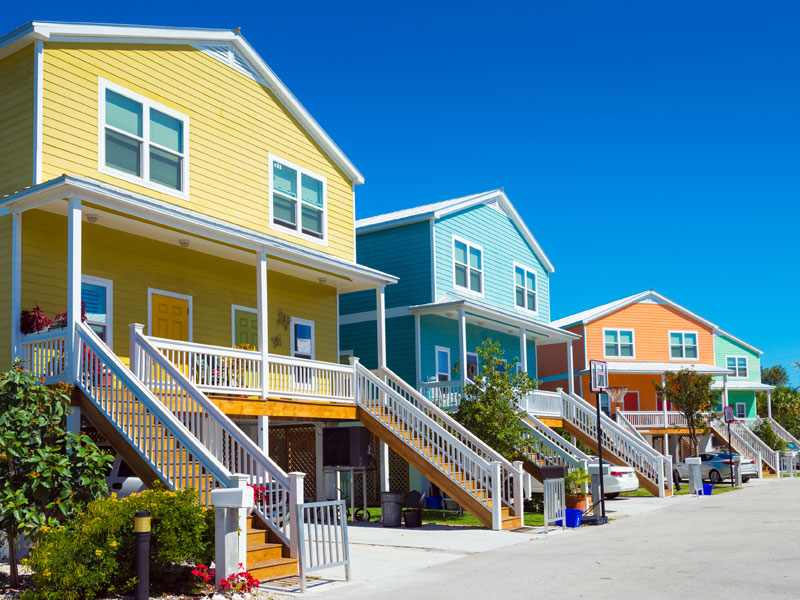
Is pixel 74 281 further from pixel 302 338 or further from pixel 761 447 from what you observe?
pixel 761 447

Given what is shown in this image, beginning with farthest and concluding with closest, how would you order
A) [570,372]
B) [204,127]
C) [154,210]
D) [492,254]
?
[492,254] → [570,372] → [204,127] → [154,210]

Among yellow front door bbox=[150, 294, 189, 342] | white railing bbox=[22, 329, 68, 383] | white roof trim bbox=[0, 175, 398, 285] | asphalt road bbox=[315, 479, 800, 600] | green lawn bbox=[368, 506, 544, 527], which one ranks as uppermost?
white roof trim bbox=[0, 175, 398, 285]

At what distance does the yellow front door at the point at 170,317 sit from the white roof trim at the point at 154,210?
2.01 meters

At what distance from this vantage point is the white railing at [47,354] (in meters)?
14.2

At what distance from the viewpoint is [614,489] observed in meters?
23.8

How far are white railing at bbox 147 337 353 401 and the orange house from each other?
25608 millimetres

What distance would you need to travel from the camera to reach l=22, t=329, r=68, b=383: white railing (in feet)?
46.6

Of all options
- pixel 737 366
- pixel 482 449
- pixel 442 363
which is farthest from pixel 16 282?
pixel 737 366

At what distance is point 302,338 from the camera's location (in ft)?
74.3

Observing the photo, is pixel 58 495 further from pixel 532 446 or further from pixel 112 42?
pixel 532 446

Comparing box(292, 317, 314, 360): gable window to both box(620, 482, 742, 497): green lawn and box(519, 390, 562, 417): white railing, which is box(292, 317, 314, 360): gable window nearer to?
box(519, 390, 562, 417): white railing

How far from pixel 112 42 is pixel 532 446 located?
44.8 feet

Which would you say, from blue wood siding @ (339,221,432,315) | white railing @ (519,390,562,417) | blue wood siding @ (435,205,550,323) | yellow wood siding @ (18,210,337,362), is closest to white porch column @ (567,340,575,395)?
white railing @ (519,390,562,417)

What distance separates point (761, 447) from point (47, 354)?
34574 mm
